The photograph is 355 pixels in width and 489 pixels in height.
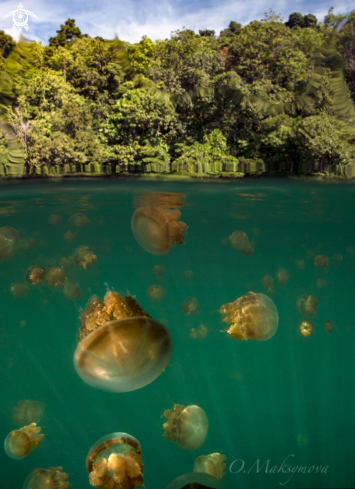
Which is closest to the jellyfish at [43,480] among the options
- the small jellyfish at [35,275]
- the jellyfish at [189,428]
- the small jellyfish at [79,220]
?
the jellyfish at [189,428]

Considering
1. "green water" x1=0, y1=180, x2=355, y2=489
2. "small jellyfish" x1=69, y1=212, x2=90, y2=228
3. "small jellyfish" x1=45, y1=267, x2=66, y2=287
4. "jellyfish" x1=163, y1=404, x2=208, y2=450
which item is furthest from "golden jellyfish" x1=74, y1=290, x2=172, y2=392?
"small jellyfish" x1=69, y1=212, x2=90, y2=228

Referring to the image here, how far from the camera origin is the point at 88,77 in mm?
12000

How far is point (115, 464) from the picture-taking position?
3285 mm

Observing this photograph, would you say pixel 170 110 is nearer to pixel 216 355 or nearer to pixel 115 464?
pixel 115 464

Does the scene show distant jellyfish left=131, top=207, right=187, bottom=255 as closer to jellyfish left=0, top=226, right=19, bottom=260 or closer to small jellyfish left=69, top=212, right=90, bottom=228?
jellyfish left=0, top=226, right=19, bottom=260

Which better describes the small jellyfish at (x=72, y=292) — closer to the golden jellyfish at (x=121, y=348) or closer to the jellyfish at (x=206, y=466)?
the golden jellyfish at (x=121, y=348)

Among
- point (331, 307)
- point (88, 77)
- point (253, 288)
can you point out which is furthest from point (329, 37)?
point (331, 307)

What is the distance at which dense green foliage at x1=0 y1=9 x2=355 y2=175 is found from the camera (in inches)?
400

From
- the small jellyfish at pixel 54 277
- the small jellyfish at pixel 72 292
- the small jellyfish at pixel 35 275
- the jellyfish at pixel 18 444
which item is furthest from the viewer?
the small jellyfish at pixel 72 292

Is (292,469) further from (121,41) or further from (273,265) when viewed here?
(273,265)

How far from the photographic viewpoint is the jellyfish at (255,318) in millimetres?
4816

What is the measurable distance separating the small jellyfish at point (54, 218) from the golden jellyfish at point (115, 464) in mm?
11997

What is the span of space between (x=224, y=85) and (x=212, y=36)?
688 centimetres

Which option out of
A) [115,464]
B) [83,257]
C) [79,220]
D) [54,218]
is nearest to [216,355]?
[79,220]
